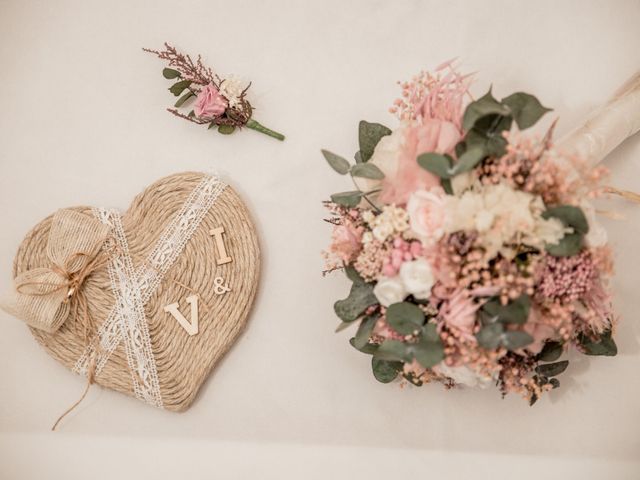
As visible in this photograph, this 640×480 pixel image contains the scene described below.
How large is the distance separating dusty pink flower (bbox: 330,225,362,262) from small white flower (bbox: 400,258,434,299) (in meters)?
0.16

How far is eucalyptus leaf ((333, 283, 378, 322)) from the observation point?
1.24 m

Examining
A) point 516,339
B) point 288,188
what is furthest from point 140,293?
point 516,339

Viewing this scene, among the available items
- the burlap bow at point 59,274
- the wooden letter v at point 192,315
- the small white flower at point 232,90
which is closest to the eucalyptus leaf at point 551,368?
the wooden letter v at point 192,315

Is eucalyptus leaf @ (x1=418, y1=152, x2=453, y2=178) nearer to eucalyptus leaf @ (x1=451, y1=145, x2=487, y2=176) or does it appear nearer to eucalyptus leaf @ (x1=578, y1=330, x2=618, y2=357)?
eucalyptus leaf @ (x1=451, y1=145, x2=487, y2=176)

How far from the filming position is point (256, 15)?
171 centimetres

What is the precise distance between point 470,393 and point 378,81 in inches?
36.1

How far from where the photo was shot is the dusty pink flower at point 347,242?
1244mm

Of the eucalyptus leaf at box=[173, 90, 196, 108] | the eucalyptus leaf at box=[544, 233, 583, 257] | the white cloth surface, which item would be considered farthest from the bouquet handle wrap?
the eucalyptus leaf at box=[173, 90, 196, 108]

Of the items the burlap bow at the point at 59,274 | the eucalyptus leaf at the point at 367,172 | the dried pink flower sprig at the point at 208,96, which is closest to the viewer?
the eucalyptus leaf at the point at 367,172

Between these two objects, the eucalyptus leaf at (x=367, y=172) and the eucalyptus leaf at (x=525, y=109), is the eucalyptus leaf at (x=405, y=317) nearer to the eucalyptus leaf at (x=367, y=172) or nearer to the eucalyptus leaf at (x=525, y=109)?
the eucalyptus leaf at (x=367, y=172)

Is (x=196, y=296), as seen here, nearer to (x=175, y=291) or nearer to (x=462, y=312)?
(x=175, y=291)

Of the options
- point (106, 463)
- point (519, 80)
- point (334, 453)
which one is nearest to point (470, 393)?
point (334, 453)

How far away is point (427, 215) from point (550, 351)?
0.48 m

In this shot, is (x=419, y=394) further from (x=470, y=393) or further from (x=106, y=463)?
(x=106, y=463)
